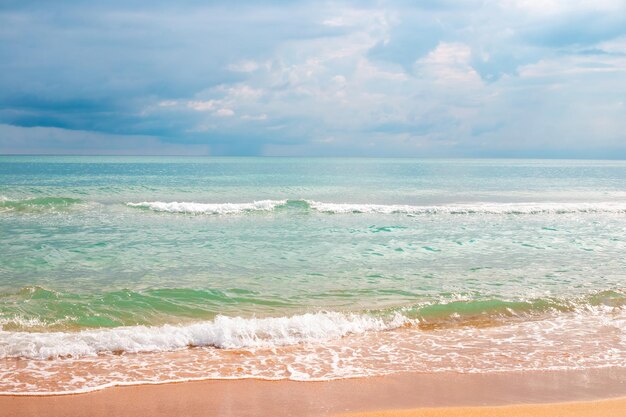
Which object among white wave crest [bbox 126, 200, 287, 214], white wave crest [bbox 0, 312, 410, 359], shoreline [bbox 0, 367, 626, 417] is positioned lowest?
shoreline [bbox 0, 367, 626, 417]

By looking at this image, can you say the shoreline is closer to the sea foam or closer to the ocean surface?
the ocean surface

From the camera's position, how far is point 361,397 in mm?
6082

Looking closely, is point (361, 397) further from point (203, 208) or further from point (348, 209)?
point (203, 208)

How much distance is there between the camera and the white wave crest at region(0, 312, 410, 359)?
7484 mm

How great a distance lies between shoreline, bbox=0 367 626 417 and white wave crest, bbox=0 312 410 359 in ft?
4.71

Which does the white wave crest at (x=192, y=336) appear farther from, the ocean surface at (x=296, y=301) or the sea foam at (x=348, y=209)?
the sea foam at (x=348, y=209)

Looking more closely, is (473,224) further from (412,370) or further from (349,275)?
(412,370)

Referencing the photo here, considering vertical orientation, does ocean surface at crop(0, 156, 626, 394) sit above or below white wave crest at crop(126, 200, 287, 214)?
below

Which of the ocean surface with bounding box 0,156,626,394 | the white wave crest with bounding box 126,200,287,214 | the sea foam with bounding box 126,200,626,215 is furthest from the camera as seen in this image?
the sea foam with bounding box 126,200,626,215

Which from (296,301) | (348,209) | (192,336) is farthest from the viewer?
(348,209)

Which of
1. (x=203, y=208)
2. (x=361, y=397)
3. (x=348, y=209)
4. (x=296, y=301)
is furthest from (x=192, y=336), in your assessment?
(x=348, y=209)

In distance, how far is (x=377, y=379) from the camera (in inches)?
261

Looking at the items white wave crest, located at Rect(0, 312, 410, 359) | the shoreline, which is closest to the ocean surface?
white wave crest, located at Rect(0, 312, 410, 359)

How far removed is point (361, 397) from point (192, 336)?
125 inches
